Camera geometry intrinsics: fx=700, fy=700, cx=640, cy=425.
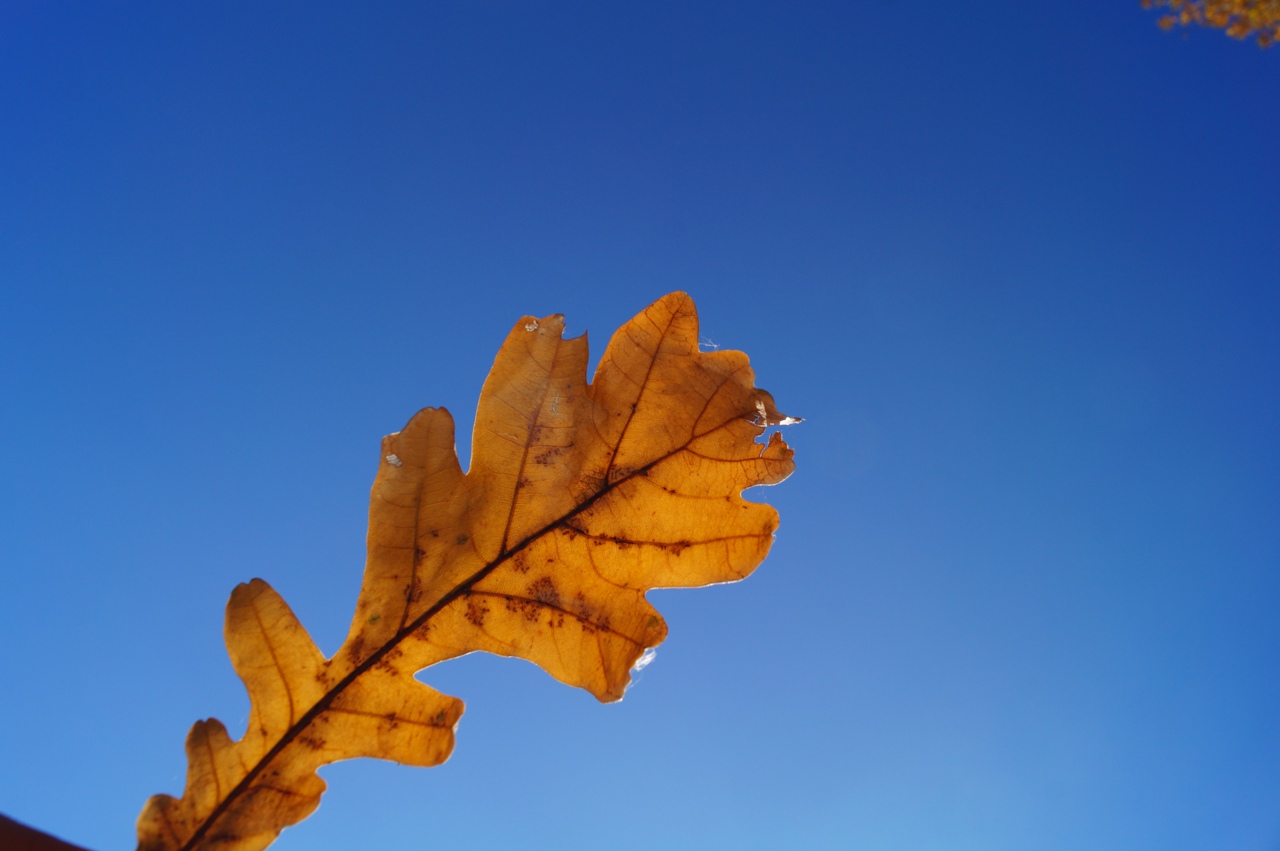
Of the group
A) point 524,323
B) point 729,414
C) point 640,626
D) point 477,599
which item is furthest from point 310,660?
point 729,414

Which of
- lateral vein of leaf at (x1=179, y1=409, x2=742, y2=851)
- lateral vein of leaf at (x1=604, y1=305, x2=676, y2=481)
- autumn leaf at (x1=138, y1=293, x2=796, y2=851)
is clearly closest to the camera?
lateral vein of leaf at (x1=179, y1=409, x2=742, y2=851)

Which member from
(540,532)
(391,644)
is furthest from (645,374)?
(391,644)

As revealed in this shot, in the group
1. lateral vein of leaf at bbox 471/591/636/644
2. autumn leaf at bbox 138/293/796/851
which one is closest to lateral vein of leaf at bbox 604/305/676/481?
autumn leaf at bbox 138/293/796/851

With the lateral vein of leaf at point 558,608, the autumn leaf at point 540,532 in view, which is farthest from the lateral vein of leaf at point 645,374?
the lateral vein of leaf at point 558,608

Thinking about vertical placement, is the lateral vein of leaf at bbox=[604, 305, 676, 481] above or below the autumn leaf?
above

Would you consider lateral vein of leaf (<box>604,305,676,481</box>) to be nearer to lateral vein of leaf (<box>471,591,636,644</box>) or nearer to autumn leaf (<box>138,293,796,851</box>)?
autumn leaf (<box>138,293,796,851</box>)

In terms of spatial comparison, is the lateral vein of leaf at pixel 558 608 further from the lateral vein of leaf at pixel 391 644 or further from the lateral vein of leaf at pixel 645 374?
the lateral vein of leaf at pixel 645 374

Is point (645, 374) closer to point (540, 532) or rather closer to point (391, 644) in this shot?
point (540, 532)

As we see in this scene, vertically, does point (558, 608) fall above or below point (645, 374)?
below
